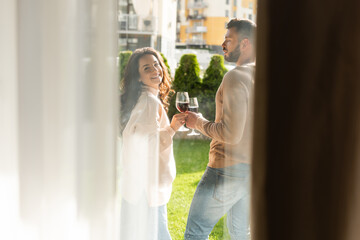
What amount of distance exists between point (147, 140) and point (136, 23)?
392mm

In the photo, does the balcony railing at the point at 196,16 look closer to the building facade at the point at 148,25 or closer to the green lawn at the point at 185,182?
the building facade at the point at 148,25

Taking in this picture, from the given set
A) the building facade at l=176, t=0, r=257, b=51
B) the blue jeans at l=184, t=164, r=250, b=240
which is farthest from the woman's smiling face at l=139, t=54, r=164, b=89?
the blue jeans at l=184, t=164, r=250, b=240

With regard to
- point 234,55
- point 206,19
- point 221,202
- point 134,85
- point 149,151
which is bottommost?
point 221,202

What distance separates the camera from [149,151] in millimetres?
1356

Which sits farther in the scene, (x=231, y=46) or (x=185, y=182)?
(x=185, y=182)

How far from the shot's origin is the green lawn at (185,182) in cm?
131

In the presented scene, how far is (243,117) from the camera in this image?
4.00 ft

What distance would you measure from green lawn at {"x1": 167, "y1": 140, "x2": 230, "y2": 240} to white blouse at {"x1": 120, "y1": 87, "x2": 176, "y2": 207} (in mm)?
23

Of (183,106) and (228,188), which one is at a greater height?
(183,106)
